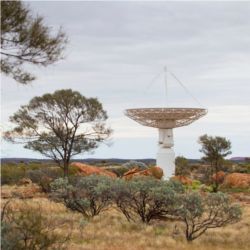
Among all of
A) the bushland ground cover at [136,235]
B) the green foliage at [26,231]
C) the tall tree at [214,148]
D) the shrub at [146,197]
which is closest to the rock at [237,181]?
the tall tree at [214,148]

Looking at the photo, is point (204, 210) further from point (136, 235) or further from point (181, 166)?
point (181, 166)

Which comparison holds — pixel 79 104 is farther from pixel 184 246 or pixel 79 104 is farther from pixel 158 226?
pixel 184 246

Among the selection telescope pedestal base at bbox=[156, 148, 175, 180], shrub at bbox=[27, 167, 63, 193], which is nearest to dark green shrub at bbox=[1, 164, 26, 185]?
shrub at bbox=[27, 167, 63, 193]

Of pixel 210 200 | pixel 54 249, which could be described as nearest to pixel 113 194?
pixel 210 200

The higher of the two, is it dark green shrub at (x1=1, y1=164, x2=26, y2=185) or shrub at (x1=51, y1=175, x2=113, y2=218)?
dark green shrub at (x1=1, y1=164, x2=26, y2=185)

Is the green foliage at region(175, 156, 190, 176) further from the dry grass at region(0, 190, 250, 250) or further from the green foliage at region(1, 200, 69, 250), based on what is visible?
the green foliage at region(1, 200, 69, 250)

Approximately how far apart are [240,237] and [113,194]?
14.6 ft

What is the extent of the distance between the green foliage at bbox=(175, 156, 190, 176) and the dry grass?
3115 centimetres

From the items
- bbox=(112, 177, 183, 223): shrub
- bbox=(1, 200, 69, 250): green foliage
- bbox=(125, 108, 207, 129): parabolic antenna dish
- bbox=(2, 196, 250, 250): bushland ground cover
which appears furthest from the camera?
bbox=(125, 108, 207, 129): parabolic antenna dish

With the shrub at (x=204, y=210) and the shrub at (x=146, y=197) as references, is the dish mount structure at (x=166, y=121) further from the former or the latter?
the shrub at (x=204, y=210)

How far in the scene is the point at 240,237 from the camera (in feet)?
53.1

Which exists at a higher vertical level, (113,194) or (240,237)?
(113,194)

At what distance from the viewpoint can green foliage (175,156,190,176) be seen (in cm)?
5062

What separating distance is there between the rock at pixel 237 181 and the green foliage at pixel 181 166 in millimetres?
5775
